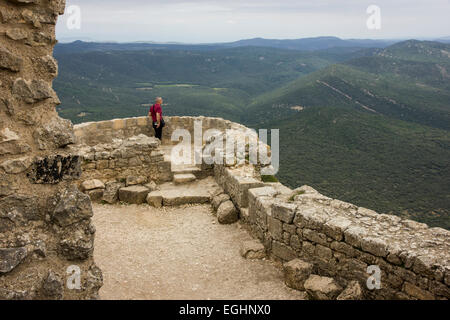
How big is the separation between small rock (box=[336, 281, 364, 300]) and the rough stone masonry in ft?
10.4

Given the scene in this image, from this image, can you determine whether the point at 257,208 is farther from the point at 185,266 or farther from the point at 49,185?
the point at 49,185

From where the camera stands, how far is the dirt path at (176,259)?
5.86m

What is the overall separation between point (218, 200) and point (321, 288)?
372cm

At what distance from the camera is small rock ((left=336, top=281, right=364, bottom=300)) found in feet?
16.7

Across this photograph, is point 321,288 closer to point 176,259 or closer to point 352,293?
point 352,293

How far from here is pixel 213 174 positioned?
10.3m

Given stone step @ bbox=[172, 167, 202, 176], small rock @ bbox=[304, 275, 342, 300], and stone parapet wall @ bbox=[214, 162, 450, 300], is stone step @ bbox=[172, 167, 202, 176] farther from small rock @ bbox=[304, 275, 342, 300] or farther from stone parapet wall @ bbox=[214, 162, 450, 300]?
small rock @ bbox=[304, 275, 342, 300]

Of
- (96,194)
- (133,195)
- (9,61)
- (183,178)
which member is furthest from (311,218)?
(96,194)

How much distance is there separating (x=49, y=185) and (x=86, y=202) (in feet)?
1.20

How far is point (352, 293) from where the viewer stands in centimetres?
513

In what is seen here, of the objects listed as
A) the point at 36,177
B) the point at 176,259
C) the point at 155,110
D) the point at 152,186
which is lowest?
the point at 176,259

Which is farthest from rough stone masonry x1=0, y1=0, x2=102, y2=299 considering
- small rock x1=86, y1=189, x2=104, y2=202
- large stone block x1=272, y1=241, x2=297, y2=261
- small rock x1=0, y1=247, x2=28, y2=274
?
small rock x1=86, y1=189, x2=104, y2=202

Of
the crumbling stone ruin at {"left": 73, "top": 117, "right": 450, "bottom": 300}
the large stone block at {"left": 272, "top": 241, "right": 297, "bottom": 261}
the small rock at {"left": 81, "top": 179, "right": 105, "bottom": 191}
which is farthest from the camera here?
the small rock at {"left": 81, "top": 179, "right": 105, "bottom": 191}

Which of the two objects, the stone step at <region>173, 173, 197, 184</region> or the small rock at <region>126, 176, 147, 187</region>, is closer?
the small rock at <region>126, 176, 147, 187</region>
